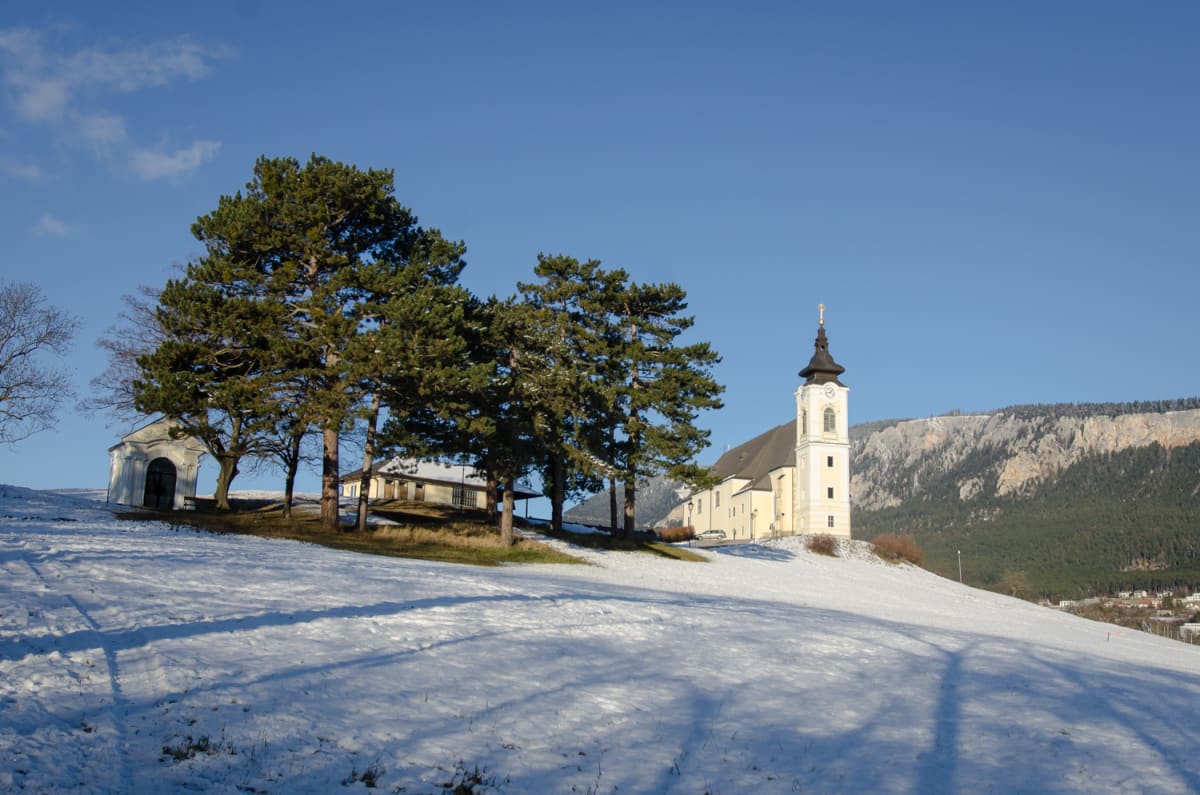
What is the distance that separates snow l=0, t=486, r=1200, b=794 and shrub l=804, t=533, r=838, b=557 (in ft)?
135

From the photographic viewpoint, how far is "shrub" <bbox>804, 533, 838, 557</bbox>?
6322cm

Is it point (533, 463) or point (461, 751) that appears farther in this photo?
point (533, 463)

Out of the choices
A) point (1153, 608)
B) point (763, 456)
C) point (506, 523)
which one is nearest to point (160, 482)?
point (506, 523)

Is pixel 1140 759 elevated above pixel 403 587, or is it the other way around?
pixel 403 587

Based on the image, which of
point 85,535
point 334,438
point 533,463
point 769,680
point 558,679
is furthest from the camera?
point 533,463

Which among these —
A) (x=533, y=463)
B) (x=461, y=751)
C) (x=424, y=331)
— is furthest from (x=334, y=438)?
(x=461, y=751)

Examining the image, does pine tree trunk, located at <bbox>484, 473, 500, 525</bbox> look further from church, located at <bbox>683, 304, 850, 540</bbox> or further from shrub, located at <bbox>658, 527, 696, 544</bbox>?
church, located at <bbox>683, 304, 850, 540</bbox>

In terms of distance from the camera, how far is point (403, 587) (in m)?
20.2

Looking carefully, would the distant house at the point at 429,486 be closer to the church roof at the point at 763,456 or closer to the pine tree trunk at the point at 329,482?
the church roof at the point at 763,456

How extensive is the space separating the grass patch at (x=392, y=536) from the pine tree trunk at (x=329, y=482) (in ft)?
1.34

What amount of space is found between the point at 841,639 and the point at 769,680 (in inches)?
174

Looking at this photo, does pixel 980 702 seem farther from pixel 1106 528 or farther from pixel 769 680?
pixel 1106 528

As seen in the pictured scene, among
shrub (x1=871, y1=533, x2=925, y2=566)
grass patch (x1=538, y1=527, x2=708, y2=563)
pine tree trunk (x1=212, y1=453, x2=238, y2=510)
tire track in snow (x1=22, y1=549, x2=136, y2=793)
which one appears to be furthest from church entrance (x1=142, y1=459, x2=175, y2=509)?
shrub (x1=871, y1=533, x2=925, y2=566)

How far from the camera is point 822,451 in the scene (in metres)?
77.5
